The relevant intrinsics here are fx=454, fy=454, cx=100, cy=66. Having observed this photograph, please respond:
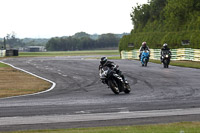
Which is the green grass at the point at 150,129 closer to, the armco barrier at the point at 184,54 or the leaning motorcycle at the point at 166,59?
the leaning motorcycle at the point at 166,59

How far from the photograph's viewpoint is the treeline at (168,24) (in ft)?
161

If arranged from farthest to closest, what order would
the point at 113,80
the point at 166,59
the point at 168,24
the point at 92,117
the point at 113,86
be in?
the point at 168,24 < the point at 166,59 < the point at 113,80 < the point at 113,86 < the point at 92,117

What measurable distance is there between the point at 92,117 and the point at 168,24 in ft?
158

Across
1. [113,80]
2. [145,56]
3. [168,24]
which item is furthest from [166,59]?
[168,24]

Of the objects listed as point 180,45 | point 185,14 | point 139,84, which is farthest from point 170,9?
point 139,84

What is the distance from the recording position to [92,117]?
35.0 ft

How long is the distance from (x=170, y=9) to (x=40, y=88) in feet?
125

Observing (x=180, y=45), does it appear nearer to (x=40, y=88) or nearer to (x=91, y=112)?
(x=40, y=88)

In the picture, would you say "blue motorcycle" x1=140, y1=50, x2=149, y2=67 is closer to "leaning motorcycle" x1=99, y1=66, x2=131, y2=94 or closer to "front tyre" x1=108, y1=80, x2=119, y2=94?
"leaning motorcycle" x1=99, y1=66, x2=131, y2=94

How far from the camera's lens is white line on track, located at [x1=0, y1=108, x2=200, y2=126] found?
10234 millimetres

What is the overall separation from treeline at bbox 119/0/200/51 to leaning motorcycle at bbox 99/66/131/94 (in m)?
28.6

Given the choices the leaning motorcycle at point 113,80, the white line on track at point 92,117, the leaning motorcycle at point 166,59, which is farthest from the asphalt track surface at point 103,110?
the leaning motorcycle at point 166,59

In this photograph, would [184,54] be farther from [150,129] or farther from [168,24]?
[150,129]

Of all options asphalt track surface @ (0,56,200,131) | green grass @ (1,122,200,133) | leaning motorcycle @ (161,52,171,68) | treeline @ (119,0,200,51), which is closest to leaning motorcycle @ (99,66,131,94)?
asphalt track surface @ (0,56,200,131)
